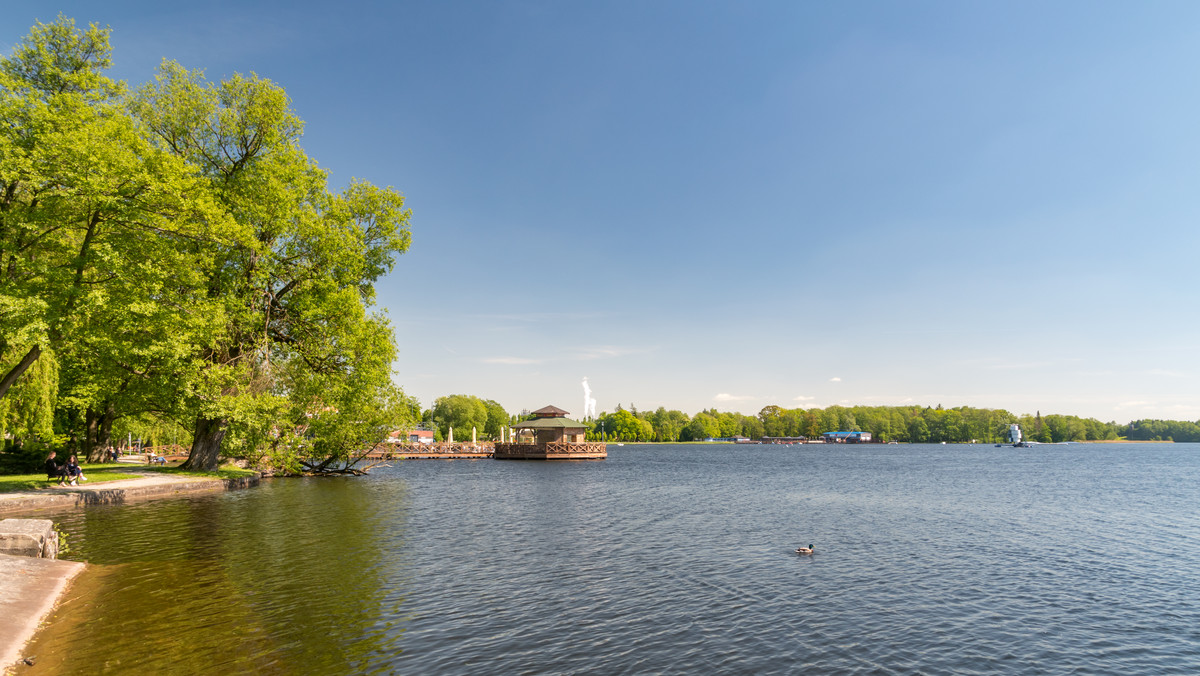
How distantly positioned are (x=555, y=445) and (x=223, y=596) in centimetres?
6724

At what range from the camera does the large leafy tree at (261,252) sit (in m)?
32.0

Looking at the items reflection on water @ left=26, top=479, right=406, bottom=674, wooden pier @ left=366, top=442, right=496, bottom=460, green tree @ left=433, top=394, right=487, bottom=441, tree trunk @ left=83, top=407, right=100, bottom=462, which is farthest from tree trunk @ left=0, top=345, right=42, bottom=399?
green tree @ left=433, top=394, right=487, bottom=441

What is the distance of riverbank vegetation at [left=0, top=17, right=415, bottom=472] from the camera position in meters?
22.5

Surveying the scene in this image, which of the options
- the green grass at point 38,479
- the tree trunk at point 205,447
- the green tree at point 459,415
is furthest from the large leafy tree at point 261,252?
the green tree at point 459,415

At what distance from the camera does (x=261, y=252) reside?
33344 millimetres

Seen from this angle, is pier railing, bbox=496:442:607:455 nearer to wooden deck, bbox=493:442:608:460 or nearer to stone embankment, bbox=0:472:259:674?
wooden deck, bbox=493:442:608:460

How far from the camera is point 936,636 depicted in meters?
12.1

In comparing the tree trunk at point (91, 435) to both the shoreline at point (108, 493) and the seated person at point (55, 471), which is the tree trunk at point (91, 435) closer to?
the shoreline at point (108, 493)

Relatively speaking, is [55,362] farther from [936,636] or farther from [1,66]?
[936,636]

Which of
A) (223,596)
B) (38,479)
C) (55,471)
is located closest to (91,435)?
(38,479)

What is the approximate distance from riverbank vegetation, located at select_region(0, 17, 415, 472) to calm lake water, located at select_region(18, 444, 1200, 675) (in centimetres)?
721

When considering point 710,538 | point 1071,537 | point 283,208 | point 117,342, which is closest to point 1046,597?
point 710,538

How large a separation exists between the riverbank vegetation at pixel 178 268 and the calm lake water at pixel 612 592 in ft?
23.7

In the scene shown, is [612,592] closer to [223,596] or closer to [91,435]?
[223,596]
